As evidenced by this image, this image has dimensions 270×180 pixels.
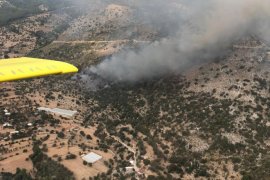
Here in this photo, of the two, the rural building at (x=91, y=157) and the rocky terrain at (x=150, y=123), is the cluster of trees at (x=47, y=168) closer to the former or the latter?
the rocky terrain at (x=150, y=123)

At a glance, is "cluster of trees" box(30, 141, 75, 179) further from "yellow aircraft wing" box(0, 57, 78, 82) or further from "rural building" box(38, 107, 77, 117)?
"rural building" box(38, 107, 77, 117)

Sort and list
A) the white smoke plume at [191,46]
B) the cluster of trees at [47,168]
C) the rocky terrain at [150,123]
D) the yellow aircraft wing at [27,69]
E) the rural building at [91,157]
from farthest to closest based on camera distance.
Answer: the white smoke plume at [191,46] → the rocky terrain at [150,123] → the rural building at [91,157] → the cluster of trees at [47,168] → the yellow aircraft wing at [27,69]

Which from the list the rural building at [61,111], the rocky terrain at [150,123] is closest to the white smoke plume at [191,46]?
the rocky terrain at [150,123]

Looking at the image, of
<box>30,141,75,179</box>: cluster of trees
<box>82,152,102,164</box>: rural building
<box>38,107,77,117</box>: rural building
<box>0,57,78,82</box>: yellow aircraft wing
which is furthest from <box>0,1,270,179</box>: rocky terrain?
<box>0,57,78,82</box>: yellow aircraft wing

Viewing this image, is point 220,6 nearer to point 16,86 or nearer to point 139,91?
point 139,91

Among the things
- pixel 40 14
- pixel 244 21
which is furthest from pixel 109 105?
pixel 40 14

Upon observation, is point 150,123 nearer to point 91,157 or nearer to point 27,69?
point 91,157
